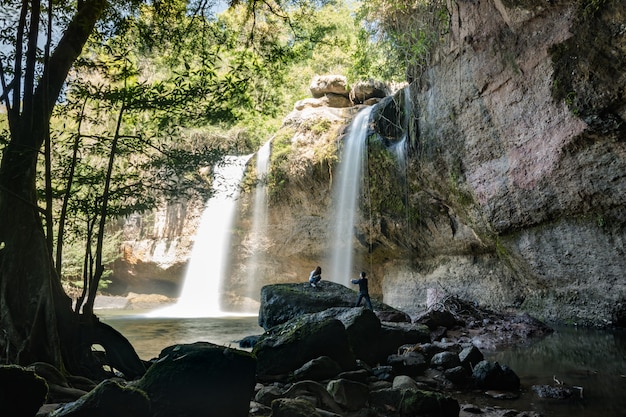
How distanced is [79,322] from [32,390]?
9.45 feet

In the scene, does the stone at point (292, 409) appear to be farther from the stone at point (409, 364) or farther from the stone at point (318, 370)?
the stone at point (409, 364)

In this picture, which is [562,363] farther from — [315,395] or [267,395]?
[267,395]

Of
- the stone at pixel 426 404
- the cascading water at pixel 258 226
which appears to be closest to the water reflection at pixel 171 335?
the stone at pixel 426 404

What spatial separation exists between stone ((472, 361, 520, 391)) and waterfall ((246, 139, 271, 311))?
50.8 ft

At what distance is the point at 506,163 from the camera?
485 inches

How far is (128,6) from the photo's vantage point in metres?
7.72

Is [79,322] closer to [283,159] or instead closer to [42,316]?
[42,316]

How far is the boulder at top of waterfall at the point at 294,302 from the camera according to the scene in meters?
10.5

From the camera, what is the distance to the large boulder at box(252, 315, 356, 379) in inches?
244

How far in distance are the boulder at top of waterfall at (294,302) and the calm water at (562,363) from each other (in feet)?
3.36

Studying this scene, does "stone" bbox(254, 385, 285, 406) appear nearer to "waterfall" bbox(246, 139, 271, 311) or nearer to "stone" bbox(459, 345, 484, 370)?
"stone" bbox(459, 345, 484, 370)

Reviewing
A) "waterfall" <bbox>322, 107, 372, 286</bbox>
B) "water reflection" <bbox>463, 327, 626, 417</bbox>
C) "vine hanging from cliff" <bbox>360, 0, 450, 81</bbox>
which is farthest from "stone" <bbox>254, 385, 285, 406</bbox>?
"waterfall" <bbox>322, 107, 372, 286</bbox>

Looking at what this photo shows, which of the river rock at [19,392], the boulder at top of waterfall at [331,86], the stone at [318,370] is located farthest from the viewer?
the boulder at top of waterfall at [331,86]

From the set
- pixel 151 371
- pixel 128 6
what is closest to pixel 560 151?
pixel 128 6
